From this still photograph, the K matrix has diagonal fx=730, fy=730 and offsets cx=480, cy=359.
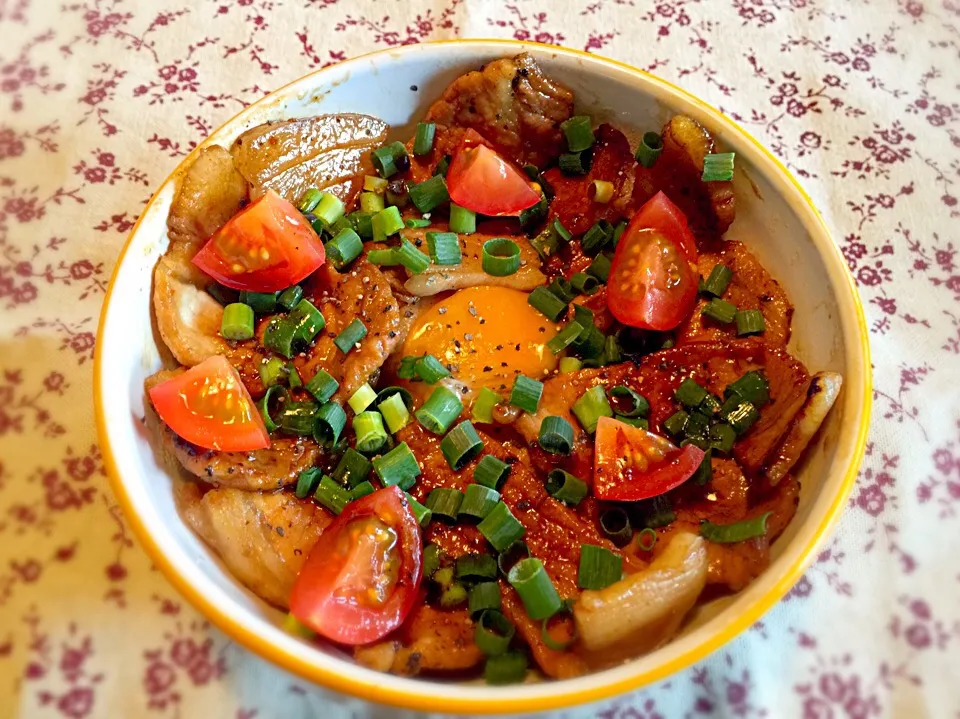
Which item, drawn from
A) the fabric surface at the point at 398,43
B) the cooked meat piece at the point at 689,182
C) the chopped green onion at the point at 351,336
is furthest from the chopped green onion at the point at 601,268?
the fabric surface at the point at 398,43

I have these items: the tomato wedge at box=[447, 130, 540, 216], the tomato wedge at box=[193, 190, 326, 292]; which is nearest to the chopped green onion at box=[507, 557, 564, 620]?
the tomato wedge at box=[193, 190, 326, 292]

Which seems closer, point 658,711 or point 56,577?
point 658,711

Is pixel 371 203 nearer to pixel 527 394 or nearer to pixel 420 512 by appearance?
pixel 527 394

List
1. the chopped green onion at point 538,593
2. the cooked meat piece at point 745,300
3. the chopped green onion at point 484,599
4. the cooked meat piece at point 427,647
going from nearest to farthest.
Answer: the cooked meat piece at point 427,647, the chopped green onion at point 538,593, the chopped green onion at point 484,599, the cooked meat piece at point 745,300

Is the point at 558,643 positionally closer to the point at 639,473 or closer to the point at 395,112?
the point at 639,473

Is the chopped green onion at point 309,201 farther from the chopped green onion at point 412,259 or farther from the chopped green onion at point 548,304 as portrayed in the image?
the chopped green onion at point 548,304

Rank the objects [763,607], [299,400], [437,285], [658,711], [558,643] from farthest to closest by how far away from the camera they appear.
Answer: [437,285], [299,400], [658,711], [558,643], [763,607]

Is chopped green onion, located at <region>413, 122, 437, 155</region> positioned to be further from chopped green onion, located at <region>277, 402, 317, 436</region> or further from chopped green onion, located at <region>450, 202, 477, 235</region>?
chopped green onion, located at <region>277, 402, 317, 436</region>

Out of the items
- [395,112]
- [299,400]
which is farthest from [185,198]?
[395,112]
